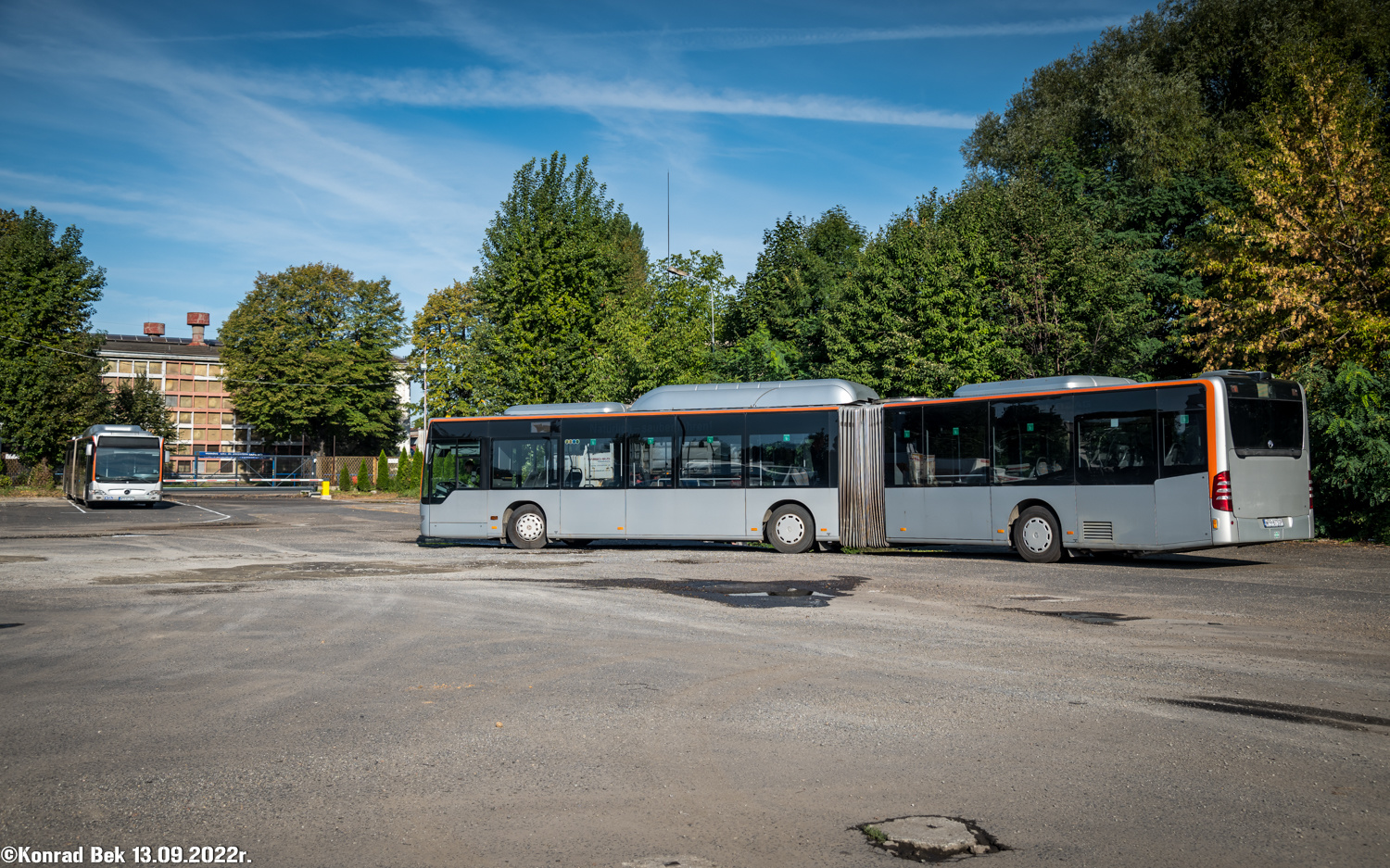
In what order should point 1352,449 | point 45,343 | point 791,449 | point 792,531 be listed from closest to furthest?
point 1352,449 < point 792,531 < point 791,449 < point 45,343

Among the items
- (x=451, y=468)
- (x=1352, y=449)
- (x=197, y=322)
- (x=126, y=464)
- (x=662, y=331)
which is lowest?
(x=451, y=468)

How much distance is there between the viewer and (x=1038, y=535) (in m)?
18.2

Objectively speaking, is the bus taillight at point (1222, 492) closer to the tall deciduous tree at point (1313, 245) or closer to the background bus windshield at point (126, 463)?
the tall deciduous tree at point (1313, 245)

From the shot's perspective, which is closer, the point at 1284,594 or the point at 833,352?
the point at 1284,594

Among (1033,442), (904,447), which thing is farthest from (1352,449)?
(904,447)

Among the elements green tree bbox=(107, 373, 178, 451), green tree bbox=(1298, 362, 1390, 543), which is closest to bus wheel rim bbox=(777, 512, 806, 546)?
green tree bbox=(1298, 362, 1390, 543)

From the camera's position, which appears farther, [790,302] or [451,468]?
[790,302]

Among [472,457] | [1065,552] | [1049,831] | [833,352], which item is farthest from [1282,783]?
[833,352]

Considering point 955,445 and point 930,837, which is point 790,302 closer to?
point 955,445

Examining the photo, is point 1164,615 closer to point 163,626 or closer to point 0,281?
point 163,626

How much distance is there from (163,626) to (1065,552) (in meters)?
14.6

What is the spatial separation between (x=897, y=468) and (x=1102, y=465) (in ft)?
12.5

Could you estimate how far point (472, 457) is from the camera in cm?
2275

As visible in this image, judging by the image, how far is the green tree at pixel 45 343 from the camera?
181ft
